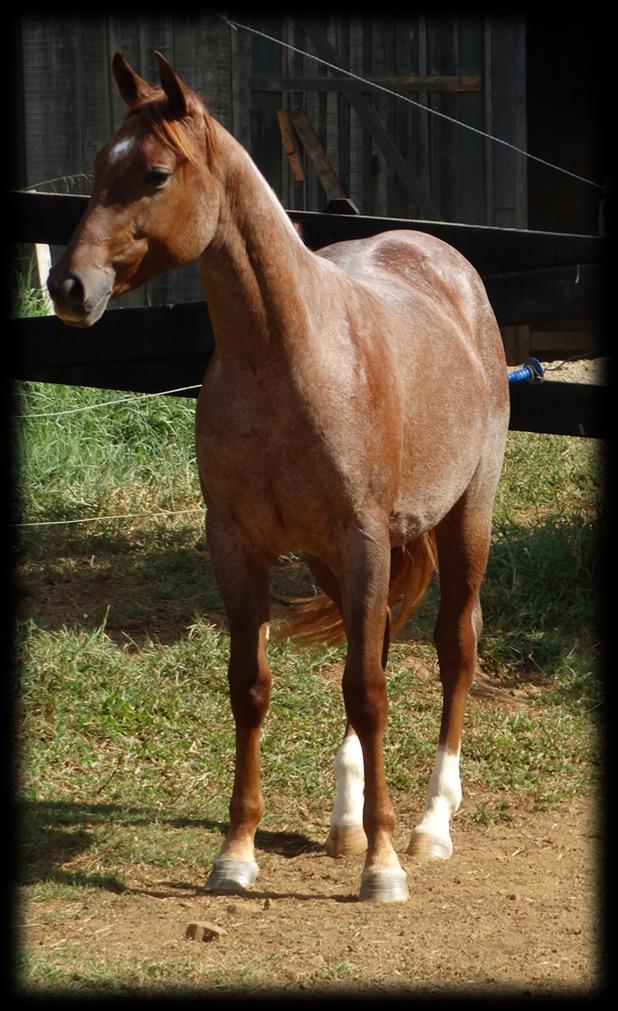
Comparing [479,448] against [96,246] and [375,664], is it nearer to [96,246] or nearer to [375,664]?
[375,664]

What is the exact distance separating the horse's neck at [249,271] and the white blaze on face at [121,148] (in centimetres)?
28

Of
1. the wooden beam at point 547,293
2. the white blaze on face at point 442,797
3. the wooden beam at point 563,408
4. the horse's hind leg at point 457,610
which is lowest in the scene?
the white blaze on face at point 442,797

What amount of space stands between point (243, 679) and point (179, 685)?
138cm

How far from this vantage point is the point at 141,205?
3197 mm

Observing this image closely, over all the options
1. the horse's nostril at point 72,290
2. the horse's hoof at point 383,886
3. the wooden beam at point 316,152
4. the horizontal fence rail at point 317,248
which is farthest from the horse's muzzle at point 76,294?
the wooden beam at point 316,152

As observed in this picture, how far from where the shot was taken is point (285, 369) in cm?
349

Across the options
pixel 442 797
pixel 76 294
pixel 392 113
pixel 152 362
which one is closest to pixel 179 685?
pixel 442 797

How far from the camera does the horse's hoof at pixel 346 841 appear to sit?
4.10 metres

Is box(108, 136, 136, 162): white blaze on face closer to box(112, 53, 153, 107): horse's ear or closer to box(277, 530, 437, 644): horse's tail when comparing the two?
box(112, 53, 153, 107): horse's ear

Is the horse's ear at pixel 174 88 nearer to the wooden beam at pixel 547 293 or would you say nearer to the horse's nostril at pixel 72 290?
the horse's nostril at pixel 72 290

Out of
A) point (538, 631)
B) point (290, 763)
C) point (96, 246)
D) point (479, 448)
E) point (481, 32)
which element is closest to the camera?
point (96, 246)

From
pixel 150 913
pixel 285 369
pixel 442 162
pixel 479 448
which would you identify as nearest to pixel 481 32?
pixel 442 162

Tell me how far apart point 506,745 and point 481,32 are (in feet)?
20.9

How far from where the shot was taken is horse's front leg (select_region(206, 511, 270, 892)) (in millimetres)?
3717
